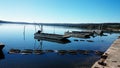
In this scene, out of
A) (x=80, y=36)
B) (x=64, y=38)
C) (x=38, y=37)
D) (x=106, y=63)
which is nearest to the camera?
(x=106, y=63)

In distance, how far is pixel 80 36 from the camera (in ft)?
231

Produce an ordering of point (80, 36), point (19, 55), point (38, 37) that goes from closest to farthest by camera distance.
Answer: point (19, 55), point (38, 37), point (80, 36)

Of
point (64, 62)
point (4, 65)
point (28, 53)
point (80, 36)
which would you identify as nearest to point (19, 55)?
point (28, 53)

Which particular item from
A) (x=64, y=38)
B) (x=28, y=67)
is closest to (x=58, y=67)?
(x=28, y=67)

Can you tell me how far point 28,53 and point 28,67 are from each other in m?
9.08

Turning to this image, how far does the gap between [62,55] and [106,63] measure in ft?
39.7

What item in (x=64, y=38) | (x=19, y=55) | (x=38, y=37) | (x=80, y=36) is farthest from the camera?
(x=80, y=36)

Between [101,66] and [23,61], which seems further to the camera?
[23,61]

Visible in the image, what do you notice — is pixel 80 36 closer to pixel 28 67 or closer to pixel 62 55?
pixel 62 55

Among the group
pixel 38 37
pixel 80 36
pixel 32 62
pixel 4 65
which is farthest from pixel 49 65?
pixel 80 36

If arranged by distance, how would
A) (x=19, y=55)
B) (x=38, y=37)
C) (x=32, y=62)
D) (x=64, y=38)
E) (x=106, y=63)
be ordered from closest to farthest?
1. (x=106, y=63)
2. (x=32, y=62)
3. (x=19, y=55)
4. (x=64, y=38)
5. (x=38, y=37)

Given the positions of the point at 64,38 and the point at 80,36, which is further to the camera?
the point at 80,36

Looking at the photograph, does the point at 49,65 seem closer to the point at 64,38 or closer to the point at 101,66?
the point at 101,66

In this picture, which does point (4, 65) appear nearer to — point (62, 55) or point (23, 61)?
point (23, 61)
